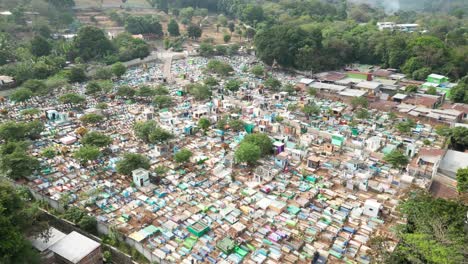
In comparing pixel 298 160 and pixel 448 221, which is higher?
pixel 448 221

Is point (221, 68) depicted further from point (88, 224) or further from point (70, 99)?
point (88, 224)

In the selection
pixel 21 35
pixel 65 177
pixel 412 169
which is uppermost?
pixel 21 35

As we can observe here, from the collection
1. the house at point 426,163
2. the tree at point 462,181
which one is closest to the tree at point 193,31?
the house at point 426,163

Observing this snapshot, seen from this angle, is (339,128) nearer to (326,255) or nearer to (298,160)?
(298,160)

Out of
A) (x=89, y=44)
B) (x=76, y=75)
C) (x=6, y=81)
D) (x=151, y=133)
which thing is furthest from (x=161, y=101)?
(x=89, y=44)

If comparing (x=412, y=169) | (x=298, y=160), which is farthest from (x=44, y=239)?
(x=412, y=169)

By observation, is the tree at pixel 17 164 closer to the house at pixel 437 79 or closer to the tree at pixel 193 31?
the house at pixel 437 79

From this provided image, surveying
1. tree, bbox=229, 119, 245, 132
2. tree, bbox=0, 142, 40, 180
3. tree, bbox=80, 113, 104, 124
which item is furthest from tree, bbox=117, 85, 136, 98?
tree, bbox=0, 142, 40, 180

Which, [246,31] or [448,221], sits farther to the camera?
[246,31]
